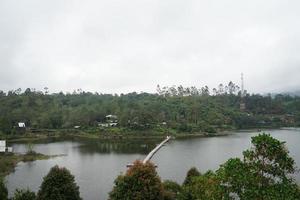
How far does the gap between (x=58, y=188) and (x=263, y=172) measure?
15679mm

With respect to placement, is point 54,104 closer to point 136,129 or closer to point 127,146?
point 136,129

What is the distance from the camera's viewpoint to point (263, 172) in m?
12.9

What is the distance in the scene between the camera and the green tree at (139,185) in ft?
76.5

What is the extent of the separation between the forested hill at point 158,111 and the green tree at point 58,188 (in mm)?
67106

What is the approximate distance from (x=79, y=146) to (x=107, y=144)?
717cm

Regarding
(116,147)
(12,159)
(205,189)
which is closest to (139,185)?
(205,189)

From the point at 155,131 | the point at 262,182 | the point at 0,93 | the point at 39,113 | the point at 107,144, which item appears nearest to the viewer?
the point at 262,182

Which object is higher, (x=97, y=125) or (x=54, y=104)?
(x=54, y=104)

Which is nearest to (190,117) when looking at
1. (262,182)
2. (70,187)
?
(70,187)

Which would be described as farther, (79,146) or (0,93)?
(0,93)

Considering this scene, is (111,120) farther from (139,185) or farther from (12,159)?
(139,185)

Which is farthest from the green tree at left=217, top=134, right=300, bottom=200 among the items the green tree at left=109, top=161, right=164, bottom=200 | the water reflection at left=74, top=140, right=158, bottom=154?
the water reflection at left=74, top=140, right=158, bottom=154

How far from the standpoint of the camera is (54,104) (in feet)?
422

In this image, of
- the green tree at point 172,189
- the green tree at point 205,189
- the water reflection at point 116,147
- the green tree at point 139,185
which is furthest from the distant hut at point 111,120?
the green tree at point 205,189
